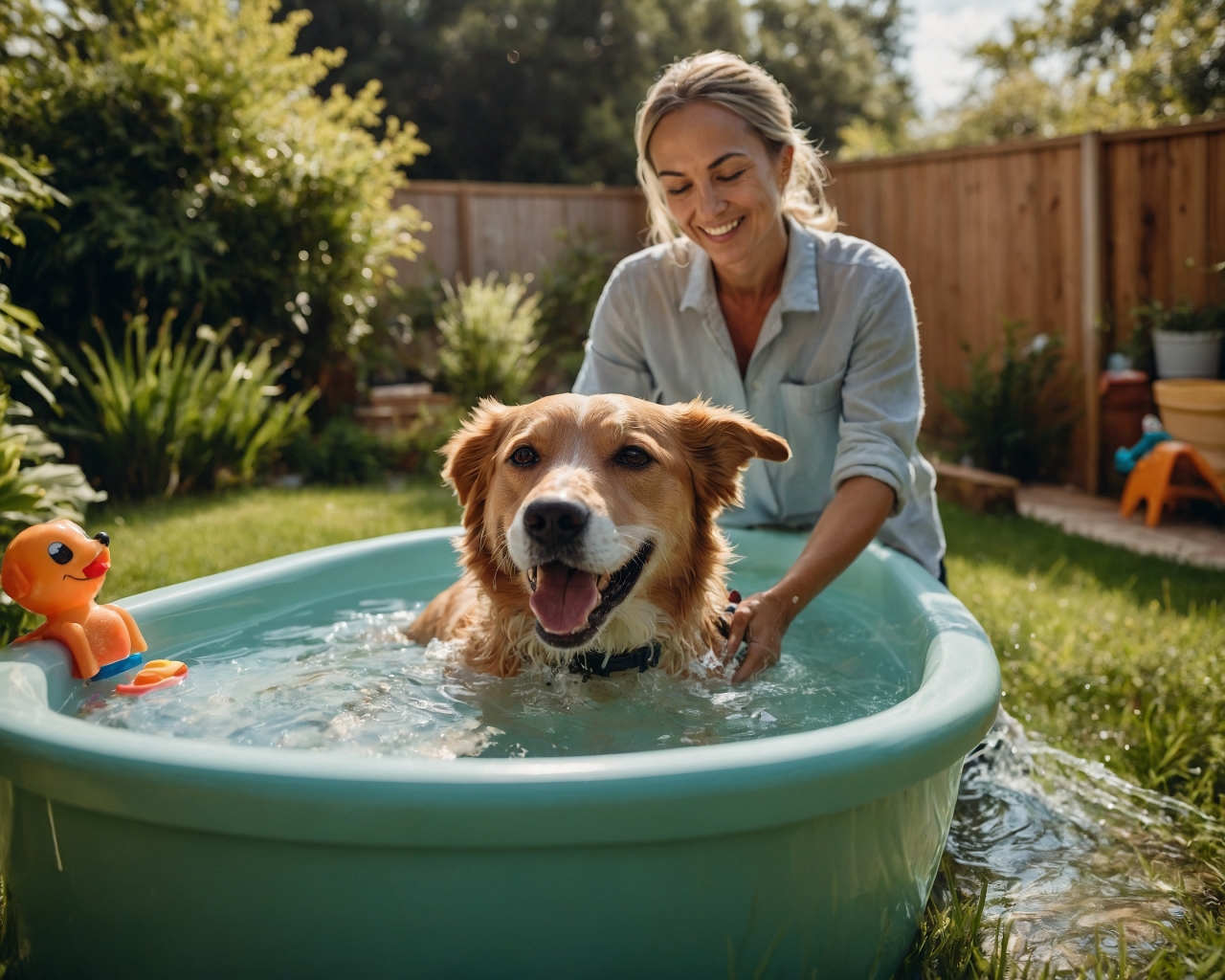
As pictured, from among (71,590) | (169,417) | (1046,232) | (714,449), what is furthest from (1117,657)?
(1046,232)

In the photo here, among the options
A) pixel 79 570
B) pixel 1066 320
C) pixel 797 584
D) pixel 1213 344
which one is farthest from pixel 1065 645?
pixel 1066 320

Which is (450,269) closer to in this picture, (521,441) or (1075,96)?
(521,441)

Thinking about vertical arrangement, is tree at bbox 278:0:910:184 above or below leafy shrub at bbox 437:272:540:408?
above

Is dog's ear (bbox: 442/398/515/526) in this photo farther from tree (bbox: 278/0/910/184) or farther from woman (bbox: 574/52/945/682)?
tree (bbox: 278/0/910/184)

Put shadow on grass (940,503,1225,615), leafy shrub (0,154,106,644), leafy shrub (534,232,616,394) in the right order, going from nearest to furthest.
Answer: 1. leafy shrub (0,154,106,644)
2. shadow on grass (940,503,1225,615)
3. leafy shrub (534,232,616,394)

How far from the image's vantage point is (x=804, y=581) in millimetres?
2996

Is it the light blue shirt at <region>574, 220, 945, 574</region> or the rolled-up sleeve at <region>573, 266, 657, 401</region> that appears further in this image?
the rolled-up sleeve at <region>573, 266, 657, 401</region>

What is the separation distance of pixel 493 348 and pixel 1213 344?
19.8ft

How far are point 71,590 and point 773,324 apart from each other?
2.51m

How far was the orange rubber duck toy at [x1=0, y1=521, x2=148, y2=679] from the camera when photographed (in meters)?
2.39

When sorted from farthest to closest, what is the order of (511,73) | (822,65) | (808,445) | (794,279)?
(822,65), (511,73), (808,445), (794,279)

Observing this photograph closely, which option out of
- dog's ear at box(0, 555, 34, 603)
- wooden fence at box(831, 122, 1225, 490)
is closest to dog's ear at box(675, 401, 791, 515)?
dog's ear at box(0, 555, 34, 603)

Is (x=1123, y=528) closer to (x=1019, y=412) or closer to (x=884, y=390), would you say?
(x=1019, y=412)

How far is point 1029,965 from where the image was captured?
2.36 m
